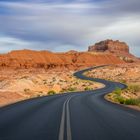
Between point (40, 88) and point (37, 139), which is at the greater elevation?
point (37, 139)

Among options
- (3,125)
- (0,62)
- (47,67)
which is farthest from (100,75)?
(3,125)

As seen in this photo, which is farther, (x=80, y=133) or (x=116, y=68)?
(x=116, y=68)

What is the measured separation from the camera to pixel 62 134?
12.8m

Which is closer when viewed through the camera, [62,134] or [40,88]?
[62,134]

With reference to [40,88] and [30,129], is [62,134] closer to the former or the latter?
[30,129]

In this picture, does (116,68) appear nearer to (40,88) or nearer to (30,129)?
(40,88)

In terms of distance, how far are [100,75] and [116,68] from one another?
32.3 feet

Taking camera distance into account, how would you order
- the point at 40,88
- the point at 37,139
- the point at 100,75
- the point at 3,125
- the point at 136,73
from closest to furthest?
the point at 37,139, the point at 3,125, the point at 40,88, the point at 136,73, the point at 100,75

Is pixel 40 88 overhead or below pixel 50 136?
below

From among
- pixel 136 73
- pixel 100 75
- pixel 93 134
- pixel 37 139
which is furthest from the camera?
pixel 100 75

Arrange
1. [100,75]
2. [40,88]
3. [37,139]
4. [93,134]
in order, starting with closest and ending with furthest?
1. [37,139]
2. [93,134]
3. [40,88]
4. [100,75]

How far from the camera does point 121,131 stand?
1355 centimetres

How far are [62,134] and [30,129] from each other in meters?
1.79

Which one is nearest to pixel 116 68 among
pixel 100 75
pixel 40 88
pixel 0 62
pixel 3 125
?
pixel 100 75
